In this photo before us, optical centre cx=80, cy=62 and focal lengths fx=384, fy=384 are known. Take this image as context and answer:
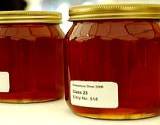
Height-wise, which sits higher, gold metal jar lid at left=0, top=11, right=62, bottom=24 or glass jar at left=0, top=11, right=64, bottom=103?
gold metal jar lid at left=0, top=11, right=62, bottom=24

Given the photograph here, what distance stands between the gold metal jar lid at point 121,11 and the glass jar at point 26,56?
3.7 inches

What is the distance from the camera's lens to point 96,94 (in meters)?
0.36

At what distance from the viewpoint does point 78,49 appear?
0.36m

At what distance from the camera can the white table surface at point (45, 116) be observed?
0.36m

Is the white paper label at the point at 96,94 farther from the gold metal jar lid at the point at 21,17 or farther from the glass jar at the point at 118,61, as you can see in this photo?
the gold metal jar lid at the point at 21,17

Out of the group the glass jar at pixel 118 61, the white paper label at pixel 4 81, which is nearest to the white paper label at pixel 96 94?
the glass jar at pixel 118 61

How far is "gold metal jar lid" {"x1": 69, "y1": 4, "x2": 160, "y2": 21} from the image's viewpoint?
13.8 inches

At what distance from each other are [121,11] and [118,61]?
1.8 inches

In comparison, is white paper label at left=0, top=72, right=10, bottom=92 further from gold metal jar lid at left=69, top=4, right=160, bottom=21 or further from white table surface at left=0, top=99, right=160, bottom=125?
gold metal jar lid at left=69, top=4, right=160, bottom=21

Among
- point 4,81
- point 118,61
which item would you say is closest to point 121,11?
point 118,61

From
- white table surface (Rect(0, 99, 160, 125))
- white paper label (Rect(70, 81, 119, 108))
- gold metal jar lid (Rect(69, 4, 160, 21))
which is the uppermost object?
gold metal jar lid (Rect(69, 4, 160, 21))

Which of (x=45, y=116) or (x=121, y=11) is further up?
(x=121, y=11)

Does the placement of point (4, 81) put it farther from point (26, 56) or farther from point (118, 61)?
point (118, 61)

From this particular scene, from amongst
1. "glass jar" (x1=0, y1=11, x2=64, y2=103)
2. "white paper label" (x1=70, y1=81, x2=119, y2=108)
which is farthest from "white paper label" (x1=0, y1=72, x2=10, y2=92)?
"white paper label" (x1=70, y1=81, x2=119, y2=108)
